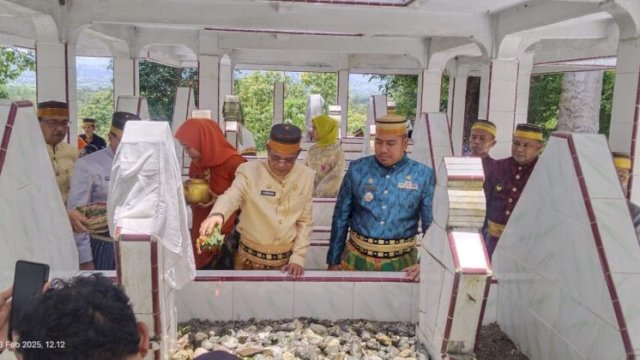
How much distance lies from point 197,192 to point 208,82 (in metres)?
6.70

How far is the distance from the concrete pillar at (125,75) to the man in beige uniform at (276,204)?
26.0 ft

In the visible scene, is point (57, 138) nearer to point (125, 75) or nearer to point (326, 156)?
point (326, 156)

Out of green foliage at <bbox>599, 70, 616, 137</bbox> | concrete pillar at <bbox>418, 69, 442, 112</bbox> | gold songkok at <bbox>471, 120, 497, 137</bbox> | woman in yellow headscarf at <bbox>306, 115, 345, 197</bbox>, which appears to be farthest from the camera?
green foliage at <bbox>599, 70, 616, 137</bbox>

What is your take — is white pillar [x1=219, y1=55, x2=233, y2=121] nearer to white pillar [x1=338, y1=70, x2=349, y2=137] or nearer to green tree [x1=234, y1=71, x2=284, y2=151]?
white pillar [x1=338, y1=70, x2=349, y2=137]

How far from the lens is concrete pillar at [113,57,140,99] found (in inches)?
406

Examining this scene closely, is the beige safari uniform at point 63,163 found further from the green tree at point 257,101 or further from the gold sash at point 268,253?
the green tree at point 257,101

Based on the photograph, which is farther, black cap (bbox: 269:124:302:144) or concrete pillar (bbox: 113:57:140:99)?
concrete pillar (bbox: 113:57:140:99)

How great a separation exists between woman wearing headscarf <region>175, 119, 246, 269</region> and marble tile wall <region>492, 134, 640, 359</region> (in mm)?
1751

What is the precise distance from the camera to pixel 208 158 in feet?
12.1

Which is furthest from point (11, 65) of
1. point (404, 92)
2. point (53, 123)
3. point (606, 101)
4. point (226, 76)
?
point (606, 101)

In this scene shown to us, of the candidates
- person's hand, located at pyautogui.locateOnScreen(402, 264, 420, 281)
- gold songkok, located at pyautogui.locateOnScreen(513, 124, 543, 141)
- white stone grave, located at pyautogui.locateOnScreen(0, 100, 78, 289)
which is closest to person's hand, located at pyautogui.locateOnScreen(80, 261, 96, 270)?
white stone grave, located at pyautogui.locateOnScreen(0, 100, 78, 289)

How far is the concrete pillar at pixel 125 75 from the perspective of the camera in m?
10.3

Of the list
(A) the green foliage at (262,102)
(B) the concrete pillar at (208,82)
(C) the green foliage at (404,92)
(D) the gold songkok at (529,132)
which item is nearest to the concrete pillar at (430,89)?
(B) the concrete pillar at (208,82)

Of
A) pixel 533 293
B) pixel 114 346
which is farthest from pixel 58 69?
pixel 114 346
